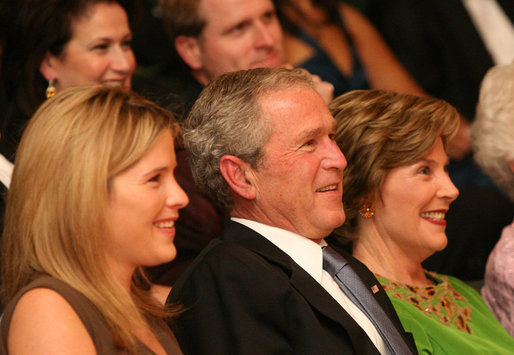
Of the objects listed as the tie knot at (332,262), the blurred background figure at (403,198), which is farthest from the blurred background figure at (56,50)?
the tie knot at (332,262)

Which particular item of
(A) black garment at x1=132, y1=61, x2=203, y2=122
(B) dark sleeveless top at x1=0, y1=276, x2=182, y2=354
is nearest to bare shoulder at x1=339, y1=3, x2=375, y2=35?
(A) black garment at x1=132, y1=61, x2=203, y2=122

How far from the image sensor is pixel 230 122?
2377 millimetres

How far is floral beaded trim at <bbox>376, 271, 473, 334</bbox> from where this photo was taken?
108 inches

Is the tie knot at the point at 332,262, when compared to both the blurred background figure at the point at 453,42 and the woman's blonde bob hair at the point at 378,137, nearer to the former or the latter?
the woman's blonde bob hair at the point at 378,137

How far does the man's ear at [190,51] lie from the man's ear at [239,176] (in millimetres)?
1283

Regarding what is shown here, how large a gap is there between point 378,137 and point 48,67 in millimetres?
1219

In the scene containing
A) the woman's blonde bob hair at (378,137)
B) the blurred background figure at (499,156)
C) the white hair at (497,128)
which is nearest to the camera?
the woman's blonde bob hair at (378,137)

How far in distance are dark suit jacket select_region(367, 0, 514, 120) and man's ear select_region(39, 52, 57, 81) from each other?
1893 millimetres

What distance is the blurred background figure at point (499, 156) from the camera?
9.94ft

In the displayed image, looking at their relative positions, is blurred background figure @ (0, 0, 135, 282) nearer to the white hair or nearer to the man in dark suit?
the man in dark suit

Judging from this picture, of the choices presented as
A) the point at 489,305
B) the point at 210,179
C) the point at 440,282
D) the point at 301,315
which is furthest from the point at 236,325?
the point at 489,305

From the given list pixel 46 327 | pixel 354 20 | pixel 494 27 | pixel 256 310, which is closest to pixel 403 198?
pixel 256 310

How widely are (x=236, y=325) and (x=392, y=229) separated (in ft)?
2.63

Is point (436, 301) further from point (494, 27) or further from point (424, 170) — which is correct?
point (494, 27)
